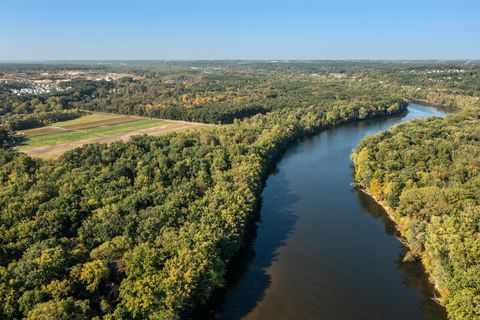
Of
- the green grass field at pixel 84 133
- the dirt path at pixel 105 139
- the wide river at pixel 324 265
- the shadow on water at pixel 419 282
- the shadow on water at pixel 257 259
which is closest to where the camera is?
the shadow on water at pixel 419 282

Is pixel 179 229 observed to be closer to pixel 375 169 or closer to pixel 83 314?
pixel 83 314

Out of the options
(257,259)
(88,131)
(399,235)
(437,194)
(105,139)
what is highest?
(437,194)

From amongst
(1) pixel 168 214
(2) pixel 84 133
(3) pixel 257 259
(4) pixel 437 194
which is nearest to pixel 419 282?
(4) pixel 437 194

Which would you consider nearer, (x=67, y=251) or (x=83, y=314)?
(x=83, y=314)

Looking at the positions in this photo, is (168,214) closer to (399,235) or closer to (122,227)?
(122,227)

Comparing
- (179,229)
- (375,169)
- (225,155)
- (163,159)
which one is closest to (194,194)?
(179,229)

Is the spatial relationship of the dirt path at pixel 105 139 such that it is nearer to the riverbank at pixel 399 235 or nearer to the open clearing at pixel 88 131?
the open clearing at pixel 88 131

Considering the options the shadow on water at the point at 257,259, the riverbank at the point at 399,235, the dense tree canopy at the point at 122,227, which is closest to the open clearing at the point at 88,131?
the dense tree canopy at the point at 122,227
